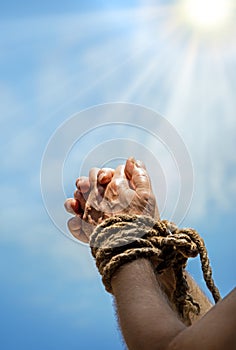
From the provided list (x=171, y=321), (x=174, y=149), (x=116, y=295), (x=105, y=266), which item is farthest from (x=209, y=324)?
(x=174, y=149)

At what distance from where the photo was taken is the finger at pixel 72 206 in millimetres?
3556

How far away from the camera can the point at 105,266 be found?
275 cm

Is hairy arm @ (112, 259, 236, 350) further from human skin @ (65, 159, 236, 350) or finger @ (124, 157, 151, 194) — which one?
finger @ (124, 157, 151, 194)

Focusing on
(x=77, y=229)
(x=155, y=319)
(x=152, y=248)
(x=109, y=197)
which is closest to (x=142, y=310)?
(x=155, y=319)

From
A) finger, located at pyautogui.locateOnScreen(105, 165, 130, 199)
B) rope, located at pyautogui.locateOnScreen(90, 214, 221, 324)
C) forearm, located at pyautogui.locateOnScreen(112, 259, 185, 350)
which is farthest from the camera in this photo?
finger, located at pyautogui.locateOnScreen(105, 165, 130, 199)

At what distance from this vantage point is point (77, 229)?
369 centimetres

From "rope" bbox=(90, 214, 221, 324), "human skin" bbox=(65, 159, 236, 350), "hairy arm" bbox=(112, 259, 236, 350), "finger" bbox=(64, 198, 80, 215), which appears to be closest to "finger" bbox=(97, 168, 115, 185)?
"human skin" bbox=(65, 159, 236, 350)

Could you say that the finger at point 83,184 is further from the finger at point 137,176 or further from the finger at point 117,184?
the finger at point 137,176

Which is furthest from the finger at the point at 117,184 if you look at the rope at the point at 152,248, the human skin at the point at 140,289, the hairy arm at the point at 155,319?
the hairy arm at the point at 155,319

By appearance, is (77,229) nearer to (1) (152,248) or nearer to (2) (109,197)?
(2) (109,197)

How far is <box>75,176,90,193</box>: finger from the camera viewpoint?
3.68m

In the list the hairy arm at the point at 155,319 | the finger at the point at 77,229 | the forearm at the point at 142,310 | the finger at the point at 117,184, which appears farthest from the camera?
the finger at the point at 77,229

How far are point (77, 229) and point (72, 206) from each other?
178 millimetres

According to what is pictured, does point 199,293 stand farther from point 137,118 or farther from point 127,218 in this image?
point 137,118
